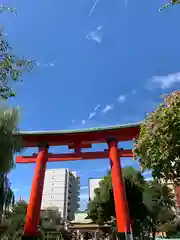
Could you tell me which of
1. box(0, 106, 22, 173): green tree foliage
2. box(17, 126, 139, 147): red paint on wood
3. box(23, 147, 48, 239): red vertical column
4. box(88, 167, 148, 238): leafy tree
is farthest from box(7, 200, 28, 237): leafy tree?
box(0, 106, 22, 173): green tree foliage

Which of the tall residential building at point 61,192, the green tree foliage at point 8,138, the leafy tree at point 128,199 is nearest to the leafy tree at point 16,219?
the leafy tree at point 128,199

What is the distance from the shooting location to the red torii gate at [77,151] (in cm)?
1505

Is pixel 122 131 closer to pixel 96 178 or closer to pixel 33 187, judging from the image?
pixel 33 187

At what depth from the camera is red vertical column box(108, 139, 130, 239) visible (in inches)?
547

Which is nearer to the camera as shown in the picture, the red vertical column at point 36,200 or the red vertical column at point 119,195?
the red vertical column at point 119,195

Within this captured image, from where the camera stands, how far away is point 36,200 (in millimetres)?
15383

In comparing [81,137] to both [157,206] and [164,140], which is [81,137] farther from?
[157,206]

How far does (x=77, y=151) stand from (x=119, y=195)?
199 inches

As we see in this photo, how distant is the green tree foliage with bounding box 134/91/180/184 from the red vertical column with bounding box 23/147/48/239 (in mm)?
10449

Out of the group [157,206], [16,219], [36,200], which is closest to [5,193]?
[36,200]

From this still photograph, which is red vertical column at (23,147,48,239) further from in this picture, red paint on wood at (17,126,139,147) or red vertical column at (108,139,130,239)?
red vertical column at (108,139,130,239)

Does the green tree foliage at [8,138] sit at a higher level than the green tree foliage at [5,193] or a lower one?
higher

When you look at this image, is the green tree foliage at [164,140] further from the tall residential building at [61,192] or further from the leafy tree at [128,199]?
the tall residential building at [61,192]

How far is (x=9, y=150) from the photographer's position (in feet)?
31.8
